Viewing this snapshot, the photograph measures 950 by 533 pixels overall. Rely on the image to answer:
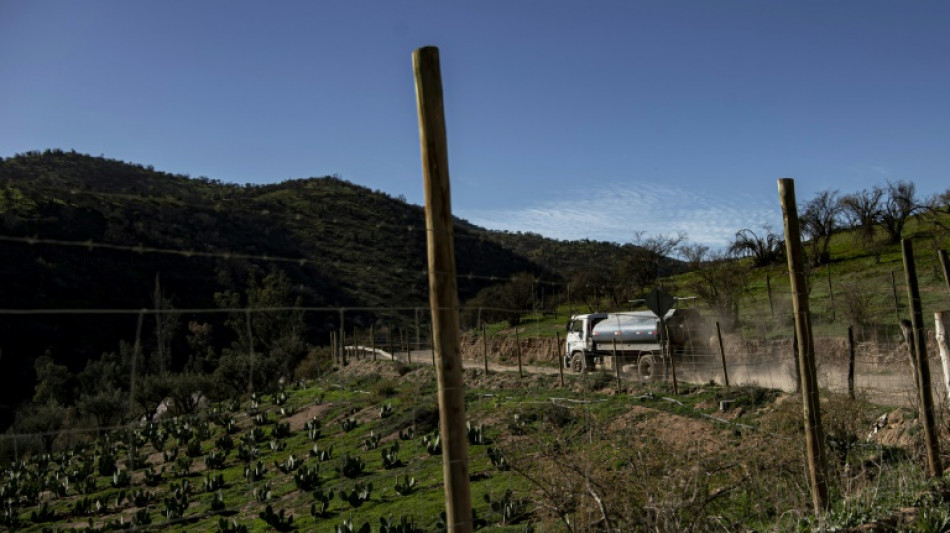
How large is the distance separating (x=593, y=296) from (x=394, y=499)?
29.8 m

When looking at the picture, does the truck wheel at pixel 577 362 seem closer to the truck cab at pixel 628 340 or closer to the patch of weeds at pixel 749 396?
the truck cab at pixel 628 340

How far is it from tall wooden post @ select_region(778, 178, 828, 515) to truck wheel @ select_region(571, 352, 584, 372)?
62.4 ft

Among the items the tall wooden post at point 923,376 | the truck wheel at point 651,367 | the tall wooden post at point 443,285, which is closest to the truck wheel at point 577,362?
the truck wheel at point 651,367

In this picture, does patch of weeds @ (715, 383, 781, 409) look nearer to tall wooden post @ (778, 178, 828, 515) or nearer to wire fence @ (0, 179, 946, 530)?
wire fence @ (0, 179, 946, 530)

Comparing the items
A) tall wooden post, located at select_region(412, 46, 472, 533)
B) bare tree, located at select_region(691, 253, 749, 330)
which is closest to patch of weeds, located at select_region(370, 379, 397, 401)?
bare tree, located at select_region(691, 253, 749, 330)

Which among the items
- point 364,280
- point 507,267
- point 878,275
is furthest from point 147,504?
Result: point 507,267

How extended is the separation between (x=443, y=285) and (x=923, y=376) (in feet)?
20.2

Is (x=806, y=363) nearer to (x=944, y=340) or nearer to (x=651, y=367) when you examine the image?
(x=944, y=340)

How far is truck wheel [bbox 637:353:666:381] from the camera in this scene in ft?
→ 70.5

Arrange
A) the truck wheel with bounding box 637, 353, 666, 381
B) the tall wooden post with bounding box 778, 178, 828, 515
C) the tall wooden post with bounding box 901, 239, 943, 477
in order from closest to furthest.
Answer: the tall wooden post with bounding box 778, 178, 828, 515
the tall wooden post with bounding box 901, 239, 943, 477
the truck wheel with bounding box 637, 353, 666, 381

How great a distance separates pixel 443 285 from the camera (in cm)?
398

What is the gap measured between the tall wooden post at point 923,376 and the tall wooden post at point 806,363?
→ 1.74 metres

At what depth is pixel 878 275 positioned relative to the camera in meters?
30.5

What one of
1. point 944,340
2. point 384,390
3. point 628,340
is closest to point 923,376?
point 944,340
